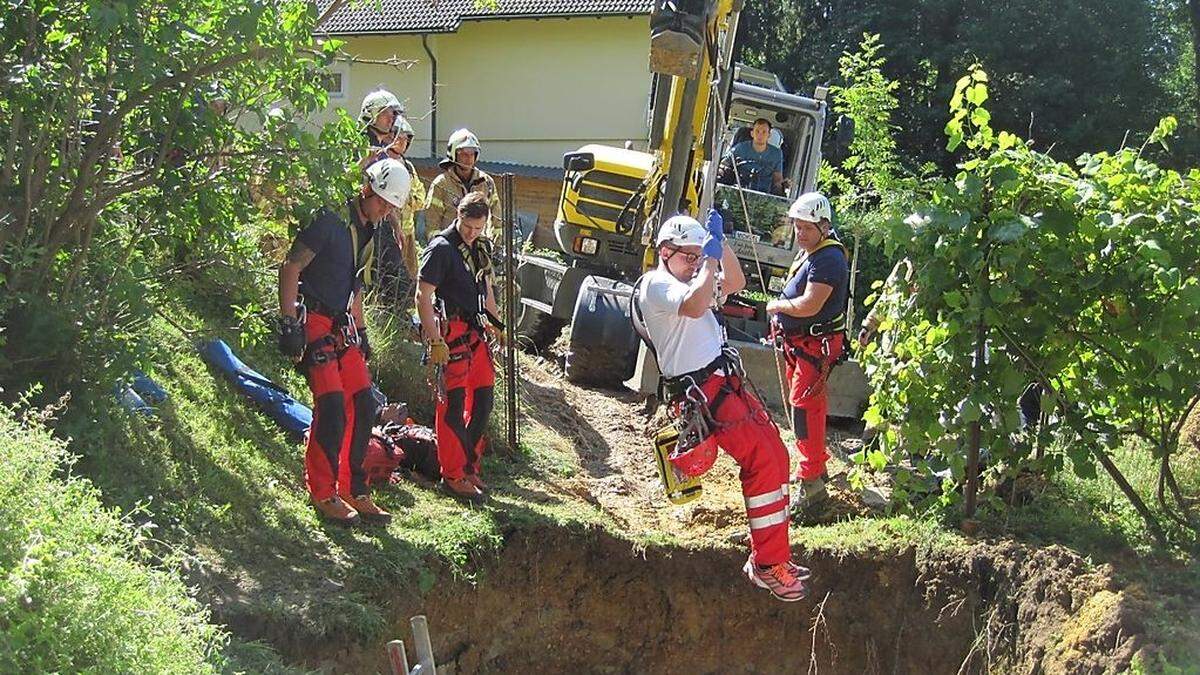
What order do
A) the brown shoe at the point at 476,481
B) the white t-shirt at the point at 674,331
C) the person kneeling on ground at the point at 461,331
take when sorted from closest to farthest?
the white t-shirt at the point at 674,331 → the person kneeling on ground at the point at 461,331 → the brown shoe at the point at 476,481

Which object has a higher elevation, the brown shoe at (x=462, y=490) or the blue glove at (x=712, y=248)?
the blue glove at (x=712, y=248)

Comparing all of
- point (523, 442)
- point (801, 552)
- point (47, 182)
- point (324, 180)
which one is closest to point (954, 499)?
point (801, 552)

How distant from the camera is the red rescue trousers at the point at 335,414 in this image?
241 inches

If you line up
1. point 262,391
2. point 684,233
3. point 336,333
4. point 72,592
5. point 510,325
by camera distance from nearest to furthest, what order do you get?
point 72,592, point 684,233, point 336,333, point 262,391, point 510,325

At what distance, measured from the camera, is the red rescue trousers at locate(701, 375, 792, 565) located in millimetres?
6141

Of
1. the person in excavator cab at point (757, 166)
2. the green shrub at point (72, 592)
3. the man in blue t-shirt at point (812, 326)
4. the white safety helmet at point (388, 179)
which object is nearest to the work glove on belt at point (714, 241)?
the man in blue t-shirt at point (812, 326)

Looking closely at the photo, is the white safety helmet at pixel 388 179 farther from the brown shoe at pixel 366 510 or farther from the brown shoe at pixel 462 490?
the brown shoe at pixel 462 490

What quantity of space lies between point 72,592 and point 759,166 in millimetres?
8919

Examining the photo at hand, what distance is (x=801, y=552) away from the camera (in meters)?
6.96

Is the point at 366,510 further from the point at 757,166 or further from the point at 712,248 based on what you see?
the point at 757,166

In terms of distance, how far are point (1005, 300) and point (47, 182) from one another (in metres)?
4.51

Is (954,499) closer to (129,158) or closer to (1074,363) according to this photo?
(1074,363)

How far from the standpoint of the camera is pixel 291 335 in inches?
228

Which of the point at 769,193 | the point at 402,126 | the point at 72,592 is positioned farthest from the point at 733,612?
the point at 769,193
